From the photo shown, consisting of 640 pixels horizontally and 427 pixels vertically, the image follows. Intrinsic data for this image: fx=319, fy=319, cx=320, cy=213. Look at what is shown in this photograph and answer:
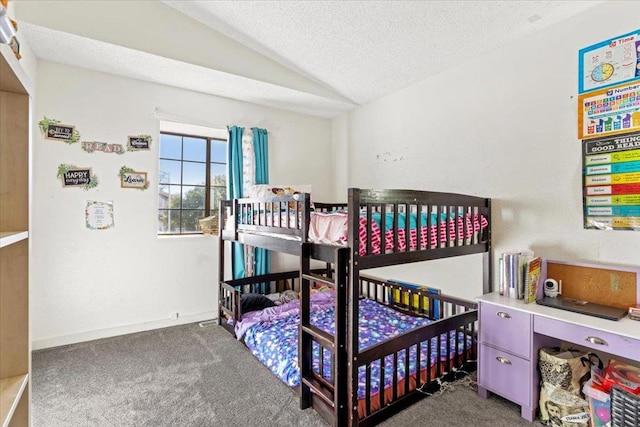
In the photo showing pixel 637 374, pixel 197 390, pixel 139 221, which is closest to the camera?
pixel 637 374

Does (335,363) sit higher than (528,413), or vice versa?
(335,363)

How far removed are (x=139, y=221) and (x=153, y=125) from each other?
3.13ft

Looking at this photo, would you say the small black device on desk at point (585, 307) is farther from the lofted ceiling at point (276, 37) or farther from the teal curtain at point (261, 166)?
the teal curtain at point (261, 166)

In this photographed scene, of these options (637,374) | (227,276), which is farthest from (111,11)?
(637,374)

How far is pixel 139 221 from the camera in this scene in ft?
10.2

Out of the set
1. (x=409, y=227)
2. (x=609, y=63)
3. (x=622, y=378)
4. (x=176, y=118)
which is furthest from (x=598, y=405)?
(x=176, y=118)

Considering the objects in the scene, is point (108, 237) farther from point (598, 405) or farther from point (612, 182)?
point (612, 182)

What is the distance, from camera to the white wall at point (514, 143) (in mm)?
2061

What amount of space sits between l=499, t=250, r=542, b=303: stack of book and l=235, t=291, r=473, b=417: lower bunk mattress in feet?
1.66

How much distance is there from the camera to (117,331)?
2984 mm

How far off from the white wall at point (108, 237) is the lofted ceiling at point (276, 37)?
0.74 ft

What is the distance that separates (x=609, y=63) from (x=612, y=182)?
727mm

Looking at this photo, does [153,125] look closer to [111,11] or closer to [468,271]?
[111,11]

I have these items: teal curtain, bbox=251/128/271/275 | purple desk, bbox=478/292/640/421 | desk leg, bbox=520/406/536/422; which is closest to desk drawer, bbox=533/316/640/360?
purple desk, bbox=478/292/640/421
